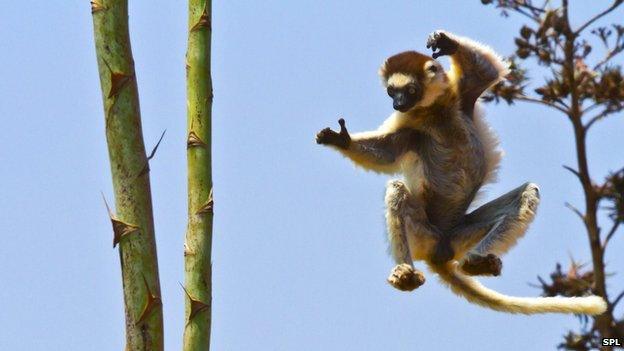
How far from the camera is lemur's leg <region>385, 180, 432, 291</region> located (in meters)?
6.88

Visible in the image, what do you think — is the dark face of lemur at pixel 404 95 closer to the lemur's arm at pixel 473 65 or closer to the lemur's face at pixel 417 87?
the lemur's face at pixel 417 87

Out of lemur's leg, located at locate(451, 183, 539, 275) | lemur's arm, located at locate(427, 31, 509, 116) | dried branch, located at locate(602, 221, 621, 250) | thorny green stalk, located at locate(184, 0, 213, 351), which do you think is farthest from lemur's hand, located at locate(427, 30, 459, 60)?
dried branch, located at locate(602, 221, 621, 250)

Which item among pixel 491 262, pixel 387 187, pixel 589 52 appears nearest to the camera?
pixel 491 262

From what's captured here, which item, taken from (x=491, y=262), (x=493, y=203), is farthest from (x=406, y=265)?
(x=493, y=203)

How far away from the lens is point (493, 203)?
7.88 metres

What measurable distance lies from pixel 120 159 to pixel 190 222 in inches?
13.4

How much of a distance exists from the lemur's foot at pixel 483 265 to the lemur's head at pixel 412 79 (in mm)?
1214

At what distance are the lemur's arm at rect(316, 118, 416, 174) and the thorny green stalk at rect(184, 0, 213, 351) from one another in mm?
3365

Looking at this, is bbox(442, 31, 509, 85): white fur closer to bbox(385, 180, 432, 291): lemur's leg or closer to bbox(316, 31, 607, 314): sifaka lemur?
bbox(316, 31, 607, 314): sifaka lemur

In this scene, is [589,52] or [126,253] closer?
[126,253]

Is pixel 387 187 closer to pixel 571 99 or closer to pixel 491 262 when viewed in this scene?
pixel 491 262

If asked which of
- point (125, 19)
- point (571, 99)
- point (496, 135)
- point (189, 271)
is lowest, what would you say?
point (189, 271)

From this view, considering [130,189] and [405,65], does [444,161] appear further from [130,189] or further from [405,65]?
[130,189]

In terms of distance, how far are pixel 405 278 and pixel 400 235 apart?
686mm
